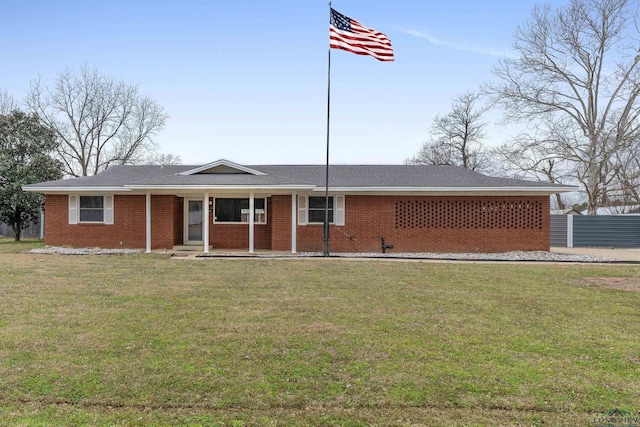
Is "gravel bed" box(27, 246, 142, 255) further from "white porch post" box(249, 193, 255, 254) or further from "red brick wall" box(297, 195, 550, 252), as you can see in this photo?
"red brick wall" box(297, 195, 550, 252)

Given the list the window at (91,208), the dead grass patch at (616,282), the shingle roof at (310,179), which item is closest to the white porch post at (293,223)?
the shingle roof at (310,179)

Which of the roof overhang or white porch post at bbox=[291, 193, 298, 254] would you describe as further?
white porch post at bbox=[291, 193, 298, 254]

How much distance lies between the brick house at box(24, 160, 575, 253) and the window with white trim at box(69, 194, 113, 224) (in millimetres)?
39

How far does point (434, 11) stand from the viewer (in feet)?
48.5

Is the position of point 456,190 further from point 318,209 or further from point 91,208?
point 91,208

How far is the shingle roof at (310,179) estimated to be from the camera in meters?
14.5

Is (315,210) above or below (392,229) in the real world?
above

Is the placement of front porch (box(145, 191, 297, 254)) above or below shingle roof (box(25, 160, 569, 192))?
below

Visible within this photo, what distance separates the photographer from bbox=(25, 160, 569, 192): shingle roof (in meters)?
14.5

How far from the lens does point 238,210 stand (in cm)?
1620

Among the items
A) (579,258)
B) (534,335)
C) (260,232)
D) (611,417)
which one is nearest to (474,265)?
(579,258)

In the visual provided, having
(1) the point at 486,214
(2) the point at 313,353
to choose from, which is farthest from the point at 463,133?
(2) the point at 313,353

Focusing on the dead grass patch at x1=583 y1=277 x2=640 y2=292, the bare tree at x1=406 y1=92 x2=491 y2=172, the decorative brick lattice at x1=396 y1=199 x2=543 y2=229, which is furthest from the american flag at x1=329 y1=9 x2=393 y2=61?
the bare tree at x1=406 y1=92 x2=491 y2=172

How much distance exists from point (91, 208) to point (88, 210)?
142 mm
